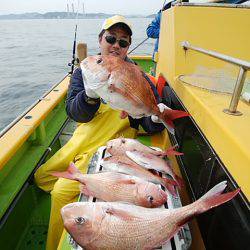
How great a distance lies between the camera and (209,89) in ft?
6.73

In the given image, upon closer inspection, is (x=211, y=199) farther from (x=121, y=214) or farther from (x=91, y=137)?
(x=91, y=137)

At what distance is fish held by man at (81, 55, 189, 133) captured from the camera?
172cm

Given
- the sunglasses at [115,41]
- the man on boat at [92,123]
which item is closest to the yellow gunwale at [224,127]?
the man on boat at [92,123]

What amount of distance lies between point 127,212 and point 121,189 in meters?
0.26

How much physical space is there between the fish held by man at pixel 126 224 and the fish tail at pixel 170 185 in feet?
1.17

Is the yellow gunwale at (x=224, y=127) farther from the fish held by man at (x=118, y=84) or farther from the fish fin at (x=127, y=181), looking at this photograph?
the fish fin at (x=127, y=181)

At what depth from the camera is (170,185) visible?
1827 mm

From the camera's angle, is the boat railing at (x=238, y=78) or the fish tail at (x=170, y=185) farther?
the fish tail at (x=170, y=185)

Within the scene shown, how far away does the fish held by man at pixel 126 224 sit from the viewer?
130cm

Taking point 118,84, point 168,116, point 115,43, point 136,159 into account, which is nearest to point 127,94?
point 118,84

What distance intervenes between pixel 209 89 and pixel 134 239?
1.24m

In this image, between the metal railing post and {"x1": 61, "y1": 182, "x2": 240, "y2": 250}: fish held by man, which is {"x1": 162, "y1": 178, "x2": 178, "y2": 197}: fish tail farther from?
the metal railing post

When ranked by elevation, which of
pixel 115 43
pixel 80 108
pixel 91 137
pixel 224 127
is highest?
pixel 115 43

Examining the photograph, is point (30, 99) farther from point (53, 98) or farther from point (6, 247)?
point (6, 247)
